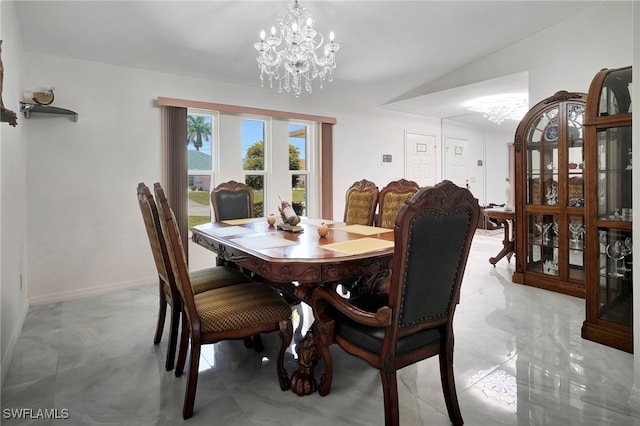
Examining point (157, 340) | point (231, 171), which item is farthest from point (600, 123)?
point (231, 171)

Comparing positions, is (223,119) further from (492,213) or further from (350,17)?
(492,213)

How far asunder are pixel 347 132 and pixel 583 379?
4321 millimetres

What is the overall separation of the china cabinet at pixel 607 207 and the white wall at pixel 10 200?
3.78 m

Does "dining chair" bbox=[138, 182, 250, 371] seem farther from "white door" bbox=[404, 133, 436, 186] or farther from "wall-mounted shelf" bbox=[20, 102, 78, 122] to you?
"white door" bbox=[404, 133, 436, 186]

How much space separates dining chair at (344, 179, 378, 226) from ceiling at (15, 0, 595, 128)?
61.7 inches

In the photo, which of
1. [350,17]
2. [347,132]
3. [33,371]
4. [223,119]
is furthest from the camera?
[347,132]

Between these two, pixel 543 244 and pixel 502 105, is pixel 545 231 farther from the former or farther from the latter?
pixel 502 105

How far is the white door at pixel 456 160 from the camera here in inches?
279

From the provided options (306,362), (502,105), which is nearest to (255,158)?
(306,362)

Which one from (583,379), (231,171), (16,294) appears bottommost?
(583,379)

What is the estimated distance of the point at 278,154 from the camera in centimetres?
490

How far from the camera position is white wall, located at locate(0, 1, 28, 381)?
2164 millimetres

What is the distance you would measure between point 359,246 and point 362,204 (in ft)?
4.80

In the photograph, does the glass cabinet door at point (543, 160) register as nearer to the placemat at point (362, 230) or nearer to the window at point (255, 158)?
the placemat at point (362, 230)
